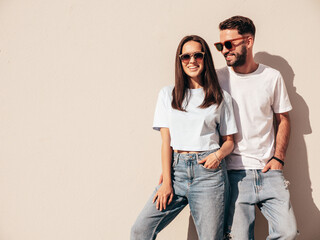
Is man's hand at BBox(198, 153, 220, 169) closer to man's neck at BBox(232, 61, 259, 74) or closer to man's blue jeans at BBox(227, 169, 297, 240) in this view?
man's blue jeans at BBox(227, 169, 297, 240)

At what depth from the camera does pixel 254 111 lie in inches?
101

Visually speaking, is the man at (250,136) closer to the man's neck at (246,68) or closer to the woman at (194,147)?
the man's neck at (246,68)

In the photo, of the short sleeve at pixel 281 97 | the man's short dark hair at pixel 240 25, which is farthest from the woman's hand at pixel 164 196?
the man's short dark hair at pixel 240 25

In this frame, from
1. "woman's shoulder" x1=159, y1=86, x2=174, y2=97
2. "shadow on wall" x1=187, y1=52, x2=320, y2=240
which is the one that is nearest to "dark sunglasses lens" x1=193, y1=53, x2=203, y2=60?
"woman's shoulder" x1=159, y1=86, x2=174, y2=97

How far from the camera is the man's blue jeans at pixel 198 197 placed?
2.23 meters

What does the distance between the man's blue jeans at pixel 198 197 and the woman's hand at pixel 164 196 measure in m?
0.05

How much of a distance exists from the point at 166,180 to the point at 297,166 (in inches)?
64.6

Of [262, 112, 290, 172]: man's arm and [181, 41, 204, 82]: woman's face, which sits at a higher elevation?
[181, 41, 204, 82]: woman's face

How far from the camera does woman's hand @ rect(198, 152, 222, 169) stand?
221cm

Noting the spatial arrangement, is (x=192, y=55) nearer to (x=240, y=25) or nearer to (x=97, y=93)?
(x=240, y=25)

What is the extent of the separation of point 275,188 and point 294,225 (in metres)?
0.33

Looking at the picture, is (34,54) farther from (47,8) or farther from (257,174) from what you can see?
(257,174)

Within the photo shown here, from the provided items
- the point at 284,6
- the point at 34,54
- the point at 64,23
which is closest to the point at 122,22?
the point at 64,23

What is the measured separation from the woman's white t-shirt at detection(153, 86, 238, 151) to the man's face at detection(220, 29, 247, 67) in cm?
38
